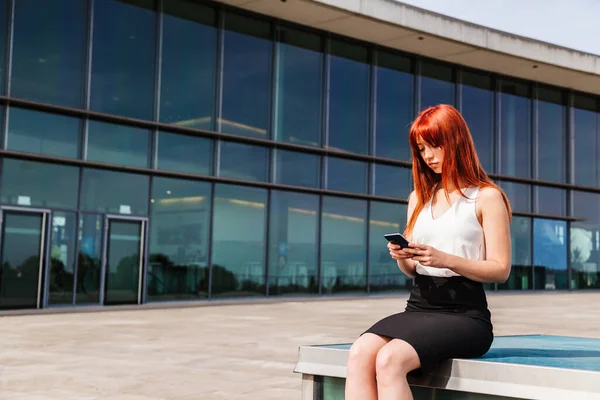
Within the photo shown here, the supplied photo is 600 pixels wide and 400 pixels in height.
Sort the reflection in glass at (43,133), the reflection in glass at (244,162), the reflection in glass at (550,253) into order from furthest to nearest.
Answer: the reflection in glass at (550,253), the reflection in glass at (244,162), the reflection in glass at (43,133)

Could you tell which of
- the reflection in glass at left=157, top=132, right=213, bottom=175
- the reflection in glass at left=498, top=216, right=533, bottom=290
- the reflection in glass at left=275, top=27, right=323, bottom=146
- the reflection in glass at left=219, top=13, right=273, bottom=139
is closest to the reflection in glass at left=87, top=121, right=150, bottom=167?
the reflection in glass at left=157, top=132, right=213, bottom=175

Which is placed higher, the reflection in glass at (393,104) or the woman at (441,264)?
the reflection in glass at (393,104)

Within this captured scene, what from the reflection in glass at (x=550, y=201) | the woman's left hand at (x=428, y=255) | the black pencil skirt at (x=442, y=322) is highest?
the reflection in glass at (x=550, y=201)

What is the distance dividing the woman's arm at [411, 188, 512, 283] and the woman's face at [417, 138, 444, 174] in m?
0.23

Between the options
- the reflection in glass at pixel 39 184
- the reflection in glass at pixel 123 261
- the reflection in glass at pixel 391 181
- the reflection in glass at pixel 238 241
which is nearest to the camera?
the reflection in glass at pixel 39 184

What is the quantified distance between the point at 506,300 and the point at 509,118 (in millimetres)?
6935

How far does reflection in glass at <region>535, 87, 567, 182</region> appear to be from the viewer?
26562 millimetres

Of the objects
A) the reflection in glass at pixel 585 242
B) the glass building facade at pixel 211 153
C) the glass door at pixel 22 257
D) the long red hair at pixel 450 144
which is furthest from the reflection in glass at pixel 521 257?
the long red hair at pixel 450 144

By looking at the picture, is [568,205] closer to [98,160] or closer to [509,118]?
[509,118]

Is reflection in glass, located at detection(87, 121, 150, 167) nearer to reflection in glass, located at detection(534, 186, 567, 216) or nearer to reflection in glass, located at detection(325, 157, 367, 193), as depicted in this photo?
reflection in glass, located at detection(325, 157, 367, 193)

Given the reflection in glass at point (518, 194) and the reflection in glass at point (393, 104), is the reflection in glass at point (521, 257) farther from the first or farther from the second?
the reflection in glass at point (393, 104)

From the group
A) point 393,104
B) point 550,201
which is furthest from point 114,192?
point 550,201

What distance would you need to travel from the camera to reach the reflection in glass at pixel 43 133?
1570 cm

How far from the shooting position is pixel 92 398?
20.5 feet
